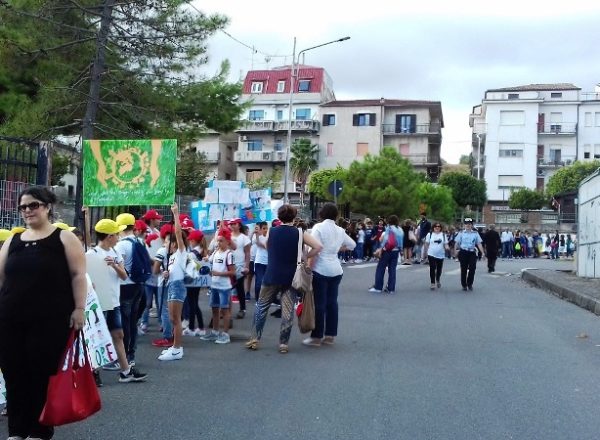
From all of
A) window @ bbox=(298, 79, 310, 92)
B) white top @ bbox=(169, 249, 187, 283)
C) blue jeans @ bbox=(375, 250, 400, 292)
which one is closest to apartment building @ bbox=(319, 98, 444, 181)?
window @ bbox=(298, 79, 310, 92)

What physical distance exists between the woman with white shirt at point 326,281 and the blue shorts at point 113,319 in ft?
10.4

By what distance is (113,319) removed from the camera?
6.98 meters

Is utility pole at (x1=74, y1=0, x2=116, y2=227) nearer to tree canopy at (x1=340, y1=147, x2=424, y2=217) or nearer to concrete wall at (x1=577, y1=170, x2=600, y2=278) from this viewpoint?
concrete wall at (x1=577, y1=170, x2=600, y2=278)

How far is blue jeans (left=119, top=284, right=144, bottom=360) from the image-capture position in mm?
7461

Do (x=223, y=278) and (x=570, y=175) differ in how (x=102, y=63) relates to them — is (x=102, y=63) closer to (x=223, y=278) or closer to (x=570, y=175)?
(x=223, y=278)

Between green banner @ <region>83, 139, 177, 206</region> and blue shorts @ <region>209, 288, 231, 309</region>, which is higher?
green banner @ <region>83, 139, 177, 206</region>

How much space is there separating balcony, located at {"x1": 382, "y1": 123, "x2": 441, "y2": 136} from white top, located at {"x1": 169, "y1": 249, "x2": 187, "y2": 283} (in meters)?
61.3

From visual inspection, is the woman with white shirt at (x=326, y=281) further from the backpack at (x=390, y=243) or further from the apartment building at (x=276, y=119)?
the apartment building at (x=276, y=119)

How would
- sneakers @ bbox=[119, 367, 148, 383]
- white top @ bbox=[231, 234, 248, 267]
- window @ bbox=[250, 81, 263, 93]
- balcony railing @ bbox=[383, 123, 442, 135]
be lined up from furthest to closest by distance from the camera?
window @ bbox=[250, 81, 263, 93]
balcony railing @ bbox=[383, 123, 442, 135]
white top @ bbox=[231, 234, 248, 267]
sneakers @ bbox=[119, 367, 148, 383]

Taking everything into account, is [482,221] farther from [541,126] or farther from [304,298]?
[304,298]

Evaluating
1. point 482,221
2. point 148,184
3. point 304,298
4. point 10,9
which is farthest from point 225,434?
point 482,221

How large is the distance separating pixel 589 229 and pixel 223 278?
14272 mm

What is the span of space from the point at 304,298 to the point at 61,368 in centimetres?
472

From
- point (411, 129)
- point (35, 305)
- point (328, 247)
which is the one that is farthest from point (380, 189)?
point (35, 305)
